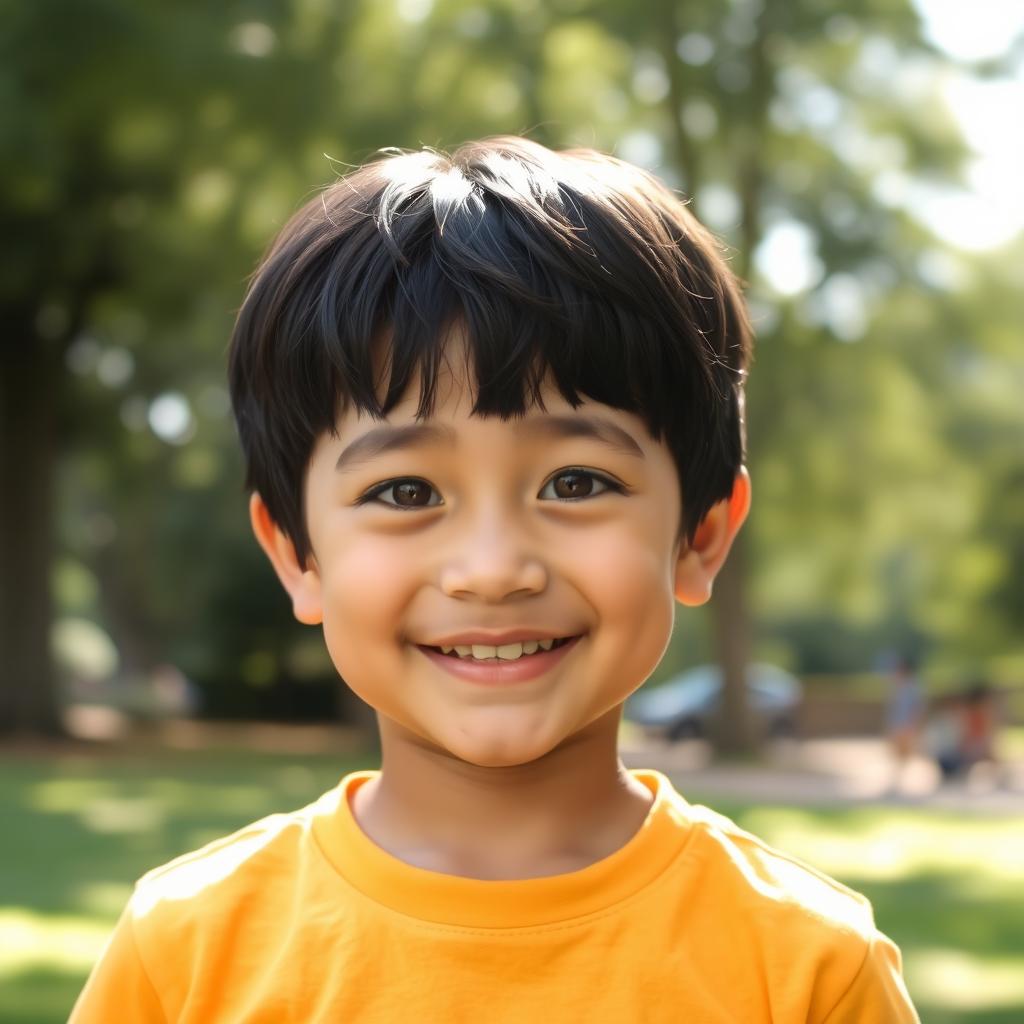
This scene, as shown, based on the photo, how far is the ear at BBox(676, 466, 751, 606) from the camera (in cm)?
203

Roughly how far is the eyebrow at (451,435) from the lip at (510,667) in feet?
0.77

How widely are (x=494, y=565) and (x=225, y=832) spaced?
28.8 feet

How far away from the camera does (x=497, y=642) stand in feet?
5.84

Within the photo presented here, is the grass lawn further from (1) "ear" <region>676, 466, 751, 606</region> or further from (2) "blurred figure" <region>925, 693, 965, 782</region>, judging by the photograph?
(2) "blurred figure" <region>925, 693, 965, 782</region>

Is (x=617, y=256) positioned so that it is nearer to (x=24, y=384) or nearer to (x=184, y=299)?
(x=184, y=299)

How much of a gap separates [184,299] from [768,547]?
10.3 meters

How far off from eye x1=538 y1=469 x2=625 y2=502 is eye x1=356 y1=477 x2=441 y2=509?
0.13 metres

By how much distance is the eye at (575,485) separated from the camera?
1806mm

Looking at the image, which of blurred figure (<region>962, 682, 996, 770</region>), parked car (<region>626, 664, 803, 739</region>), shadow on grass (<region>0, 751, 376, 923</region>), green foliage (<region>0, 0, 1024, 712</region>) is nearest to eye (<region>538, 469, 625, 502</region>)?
shadow on grass (<region>0, 751, 376, 923</region>)

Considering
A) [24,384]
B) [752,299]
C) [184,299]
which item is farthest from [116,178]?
[752,299]

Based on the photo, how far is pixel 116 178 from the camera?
59.9 feet

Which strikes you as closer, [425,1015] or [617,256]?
[425,1015]

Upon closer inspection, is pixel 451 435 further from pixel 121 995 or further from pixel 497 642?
pixel 121 995

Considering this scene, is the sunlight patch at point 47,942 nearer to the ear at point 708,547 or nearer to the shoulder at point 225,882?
the shoulder at point 225,882
